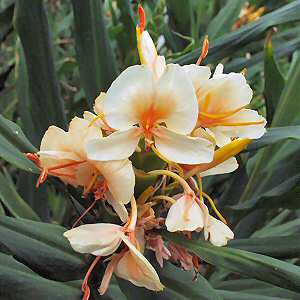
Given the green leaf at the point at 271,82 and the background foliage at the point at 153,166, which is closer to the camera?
the background foliage at the point at 153,166

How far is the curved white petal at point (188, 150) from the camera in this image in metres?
0.52

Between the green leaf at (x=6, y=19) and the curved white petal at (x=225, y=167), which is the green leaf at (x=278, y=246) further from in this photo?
the green leaf at (x=6, y=19)

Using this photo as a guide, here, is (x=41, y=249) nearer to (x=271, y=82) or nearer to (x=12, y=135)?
(x=12, y=135)

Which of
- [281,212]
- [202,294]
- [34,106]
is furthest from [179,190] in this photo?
[281,212]

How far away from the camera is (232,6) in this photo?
1.26 m

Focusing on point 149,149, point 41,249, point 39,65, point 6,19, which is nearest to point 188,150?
point 149,149

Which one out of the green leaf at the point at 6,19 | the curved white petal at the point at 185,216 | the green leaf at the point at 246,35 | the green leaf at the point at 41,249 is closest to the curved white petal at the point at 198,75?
the curved white petal at the point at 185,216

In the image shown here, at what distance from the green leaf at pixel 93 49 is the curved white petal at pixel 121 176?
0.33 metres

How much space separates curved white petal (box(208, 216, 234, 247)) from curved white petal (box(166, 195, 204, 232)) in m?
0.02

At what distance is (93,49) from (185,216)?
0.37 metres

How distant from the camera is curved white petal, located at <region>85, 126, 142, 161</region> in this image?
0.51 m

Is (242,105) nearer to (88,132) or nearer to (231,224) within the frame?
(88,132)

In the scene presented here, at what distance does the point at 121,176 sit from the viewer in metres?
0.52

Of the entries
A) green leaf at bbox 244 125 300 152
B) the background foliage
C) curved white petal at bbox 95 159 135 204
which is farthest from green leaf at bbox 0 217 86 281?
green leaf at bbox 244 125 300 152
